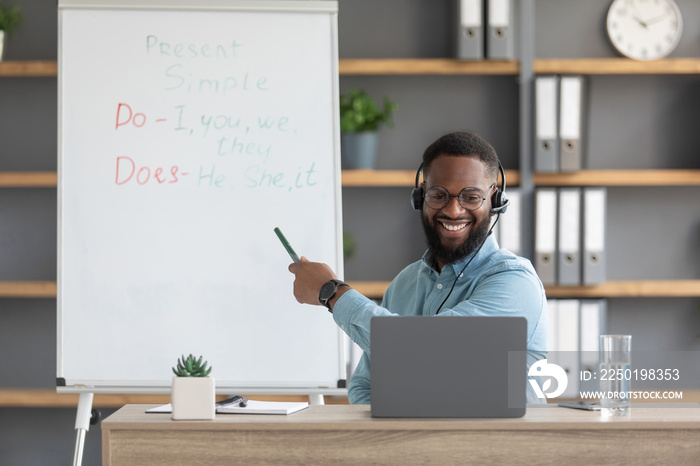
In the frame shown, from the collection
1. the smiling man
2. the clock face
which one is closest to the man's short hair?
the smiling man

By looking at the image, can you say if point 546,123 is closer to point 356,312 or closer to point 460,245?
point 460,245

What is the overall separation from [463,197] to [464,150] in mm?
100

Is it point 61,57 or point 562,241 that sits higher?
point 61,57

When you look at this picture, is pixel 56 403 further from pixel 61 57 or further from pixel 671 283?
pixel 671 283

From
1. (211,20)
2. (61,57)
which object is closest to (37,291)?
(61,57)

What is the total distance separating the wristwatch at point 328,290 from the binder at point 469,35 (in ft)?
4.70

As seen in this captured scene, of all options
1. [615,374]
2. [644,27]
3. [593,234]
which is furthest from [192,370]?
[644,27]

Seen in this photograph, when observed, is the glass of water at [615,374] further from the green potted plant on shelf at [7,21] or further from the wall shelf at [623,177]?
the green potted plant on shelf at [7,21]

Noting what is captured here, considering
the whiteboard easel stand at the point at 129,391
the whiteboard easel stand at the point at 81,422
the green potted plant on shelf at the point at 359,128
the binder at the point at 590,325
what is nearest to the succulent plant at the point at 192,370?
the whiteboard easel stand at the point at 129,391

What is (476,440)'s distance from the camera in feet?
3.71

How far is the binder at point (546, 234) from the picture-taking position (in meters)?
2.53

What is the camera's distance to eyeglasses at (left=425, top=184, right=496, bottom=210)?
149 cm

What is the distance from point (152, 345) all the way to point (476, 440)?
3.50 ft

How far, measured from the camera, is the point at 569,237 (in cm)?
253
